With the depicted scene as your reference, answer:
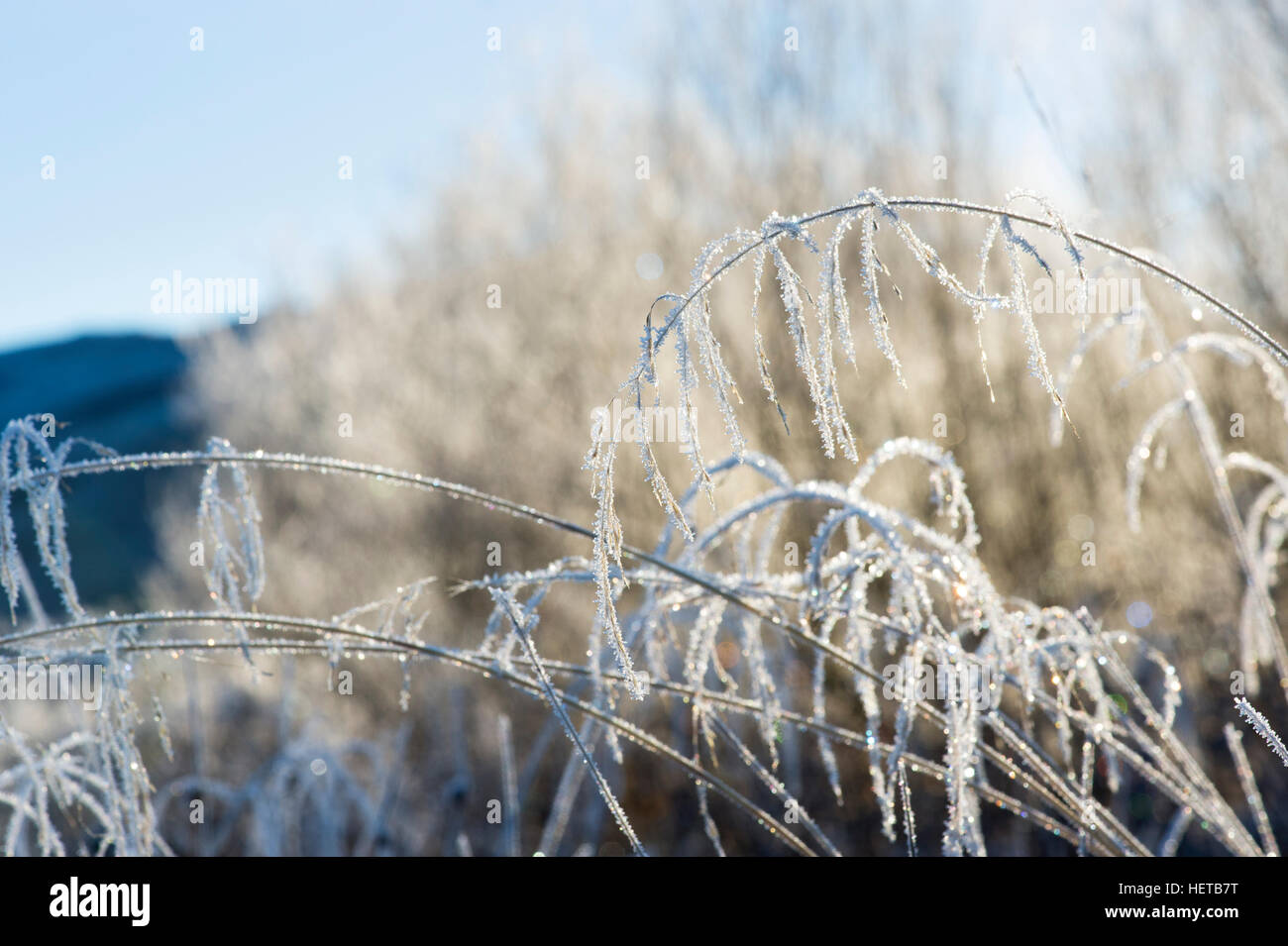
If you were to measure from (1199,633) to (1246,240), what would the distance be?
197 cm

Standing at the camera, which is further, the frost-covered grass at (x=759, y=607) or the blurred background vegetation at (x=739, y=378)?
the blurred background vegetation at (x=739, y=378)

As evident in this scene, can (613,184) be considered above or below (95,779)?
above

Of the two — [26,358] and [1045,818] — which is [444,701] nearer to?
[1045,818]

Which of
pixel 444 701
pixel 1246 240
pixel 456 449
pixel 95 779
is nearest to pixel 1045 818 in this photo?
pixel 95 779

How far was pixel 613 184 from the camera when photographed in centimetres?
649

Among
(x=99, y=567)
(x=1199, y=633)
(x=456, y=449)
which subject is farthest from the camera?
(x=99, y=567)

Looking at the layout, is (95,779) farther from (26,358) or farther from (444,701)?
(26,358)

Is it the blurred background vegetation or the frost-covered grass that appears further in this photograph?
the blurred background vegetation

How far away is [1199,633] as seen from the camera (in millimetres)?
4570

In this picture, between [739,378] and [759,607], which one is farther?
[739,378]

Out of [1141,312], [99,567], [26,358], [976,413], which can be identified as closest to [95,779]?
[1141,312]
